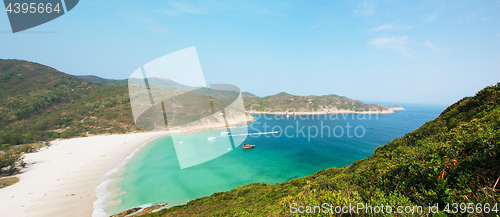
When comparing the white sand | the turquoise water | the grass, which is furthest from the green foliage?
the grass

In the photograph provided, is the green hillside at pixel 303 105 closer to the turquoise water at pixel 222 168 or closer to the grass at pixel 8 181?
the turquoise water at pixel 222 168

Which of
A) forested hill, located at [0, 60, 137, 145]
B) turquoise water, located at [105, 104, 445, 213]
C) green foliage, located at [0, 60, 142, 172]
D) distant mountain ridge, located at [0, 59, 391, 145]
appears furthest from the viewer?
distant mountain ridge, located at [0, 59, 391, 145]

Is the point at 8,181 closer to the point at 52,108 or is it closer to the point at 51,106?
the point at 52,108

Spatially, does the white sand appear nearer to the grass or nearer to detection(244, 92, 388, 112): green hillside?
the grass

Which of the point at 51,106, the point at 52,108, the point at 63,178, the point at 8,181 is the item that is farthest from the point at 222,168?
the point at 51,106

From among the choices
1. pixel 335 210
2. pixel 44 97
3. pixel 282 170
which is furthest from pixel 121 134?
pixel 335 210

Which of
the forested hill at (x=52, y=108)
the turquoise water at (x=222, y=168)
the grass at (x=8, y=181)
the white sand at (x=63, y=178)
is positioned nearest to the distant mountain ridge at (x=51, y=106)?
the forested hill at (x=52, y=108)
